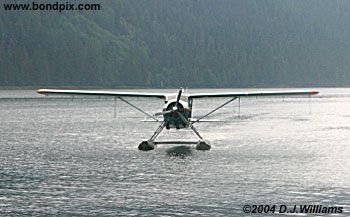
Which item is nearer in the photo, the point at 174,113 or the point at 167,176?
Result: the point at 167,176

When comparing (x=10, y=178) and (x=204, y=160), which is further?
(x=204, y=160)

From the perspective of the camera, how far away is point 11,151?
1764 inches

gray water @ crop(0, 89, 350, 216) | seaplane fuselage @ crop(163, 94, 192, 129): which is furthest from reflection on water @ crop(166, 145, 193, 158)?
seaplane fuselage @ crop(163, 94, 192, 129)

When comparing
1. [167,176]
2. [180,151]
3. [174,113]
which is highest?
[174,113]

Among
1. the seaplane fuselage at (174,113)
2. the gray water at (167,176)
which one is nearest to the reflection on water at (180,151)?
the gray water at (167,176)

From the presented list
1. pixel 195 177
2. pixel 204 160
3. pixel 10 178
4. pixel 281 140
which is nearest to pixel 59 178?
pixel 10 178

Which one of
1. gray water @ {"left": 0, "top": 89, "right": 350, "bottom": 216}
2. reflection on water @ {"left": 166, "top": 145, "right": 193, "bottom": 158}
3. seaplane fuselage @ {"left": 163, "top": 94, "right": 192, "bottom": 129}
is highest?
seaplane fuselage @ {"left": 163, "top": 94, "right": 192, "bottom": 129}

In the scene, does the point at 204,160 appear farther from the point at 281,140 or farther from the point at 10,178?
the point at 281,140

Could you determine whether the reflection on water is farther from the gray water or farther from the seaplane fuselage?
the seaplane fuselage

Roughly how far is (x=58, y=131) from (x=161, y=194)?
40.4 m

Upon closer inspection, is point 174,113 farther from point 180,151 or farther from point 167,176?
point 167,176

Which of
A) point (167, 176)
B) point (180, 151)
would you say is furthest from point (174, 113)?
point (167, 176)

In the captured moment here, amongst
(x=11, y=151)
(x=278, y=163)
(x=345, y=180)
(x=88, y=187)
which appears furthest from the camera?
(x=11, y=151)

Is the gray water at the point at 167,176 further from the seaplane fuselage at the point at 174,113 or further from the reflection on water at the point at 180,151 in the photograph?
the seaplane fuselage at the point at 174,113
